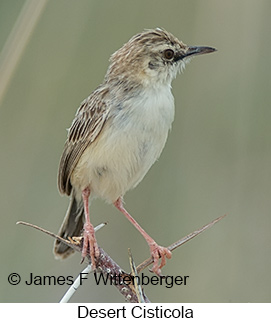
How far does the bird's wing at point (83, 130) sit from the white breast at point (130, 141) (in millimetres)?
47

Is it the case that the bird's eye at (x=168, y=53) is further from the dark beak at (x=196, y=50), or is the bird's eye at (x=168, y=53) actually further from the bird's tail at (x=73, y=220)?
the bird's tail at (x=73, y=220)

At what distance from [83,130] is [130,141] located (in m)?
0.41

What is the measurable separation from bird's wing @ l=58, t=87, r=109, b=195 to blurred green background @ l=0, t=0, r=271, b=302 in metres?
0.15

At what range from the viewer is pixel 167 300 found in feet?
11.1

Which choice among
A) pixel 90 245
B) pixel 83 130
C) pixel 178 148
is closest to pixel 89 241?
pixel 90 245

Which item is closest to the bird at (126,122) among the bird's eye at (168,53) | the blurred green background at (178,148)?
the bird's eye at (168,53)

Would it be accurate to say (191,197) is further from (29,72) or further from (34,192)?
(29,72)

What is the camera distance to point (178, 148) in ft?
11.9

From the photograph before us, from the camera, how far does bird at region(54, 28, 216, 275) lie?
124 inches

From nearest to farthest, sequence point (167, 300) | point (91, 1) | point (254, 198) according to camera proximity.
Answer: point (91, 1)
point (167, 300)
point (254, 198)

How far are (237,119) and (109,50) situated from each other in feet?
3.03

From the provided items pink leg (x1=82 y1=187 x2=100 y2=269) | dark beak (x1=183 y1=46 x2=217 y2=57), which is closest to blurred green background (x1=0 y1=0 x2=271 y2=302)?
dark beak (x1=183 y1=46 x2=217 y2=57)

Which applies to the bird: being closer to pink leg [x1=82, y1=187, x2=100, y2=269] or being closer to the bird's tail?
pink leg [x1=82, y1=187, x2=100, y2=269]

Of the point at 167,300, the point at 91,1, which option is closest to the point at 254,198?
the point at 167,300
